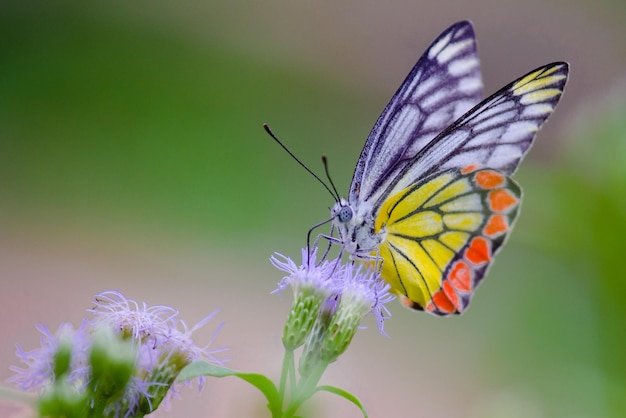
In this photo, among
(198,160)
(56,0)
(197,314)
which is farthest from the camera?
(56,0)

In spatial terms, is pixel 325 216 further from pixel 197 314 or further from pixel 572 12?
pixel 572 12

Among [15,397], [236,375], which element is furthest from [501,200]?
[15,397]

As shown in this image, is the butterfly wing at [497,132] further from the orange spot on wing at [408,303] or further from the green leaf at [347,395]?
the green leaf at [347,395]

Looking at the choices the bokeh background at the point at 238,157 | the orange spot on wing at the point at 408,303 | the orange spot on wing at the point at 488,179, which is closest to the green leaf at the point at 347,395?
the orange spot on wing at the point at 408,303

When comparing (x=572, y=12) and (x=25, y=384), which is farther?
(x=572, y=12)

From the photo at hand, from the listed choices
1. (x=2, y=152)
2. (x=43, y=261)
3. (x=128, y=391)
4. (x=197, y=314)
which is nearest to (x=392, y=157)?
(x=128, y=391)

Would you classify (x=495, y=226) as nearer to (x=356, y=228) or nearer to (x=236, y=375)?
(x=356, y=228)
